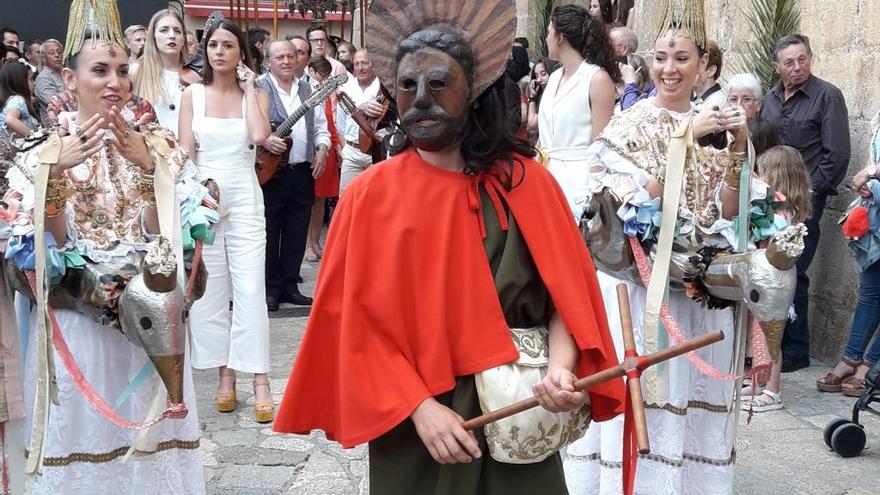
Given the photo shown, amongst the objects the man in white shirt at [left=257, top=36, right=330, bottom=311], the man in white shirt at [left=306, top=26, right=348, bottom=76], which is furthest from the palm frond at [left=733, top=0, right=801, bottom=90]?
the man in white shirt at [left=306, top=26, right=348, bottom=76]

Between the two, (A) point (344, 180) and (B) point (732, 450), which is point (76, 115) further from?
(A) point (344, 180)

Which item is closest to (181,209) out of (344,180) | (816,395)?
(816,395)

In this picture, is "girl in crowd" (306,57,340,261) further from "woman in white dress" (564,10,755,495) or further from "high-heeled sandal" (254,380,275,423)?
"woman in white dress" (564,10,755,495)

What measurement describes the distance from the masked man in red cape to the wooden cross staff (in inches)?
3.9

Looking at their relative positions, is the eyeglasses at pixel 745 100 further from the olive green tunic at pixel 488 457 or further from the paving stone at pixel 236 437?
the olive green tunic at pixel 488 457

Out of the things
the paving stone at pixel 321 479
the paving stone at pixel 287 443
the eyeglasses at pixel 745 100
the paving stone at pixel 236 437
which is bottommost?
the paving stone at pixel 236 437

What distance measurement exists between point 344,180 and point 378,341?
24.8ft

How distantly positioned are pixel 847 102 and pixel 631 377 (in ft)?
19.1

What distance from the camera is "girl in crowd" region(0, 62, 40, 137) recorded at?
9.16m

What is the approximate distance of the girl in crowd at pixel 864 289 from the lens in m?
6.41

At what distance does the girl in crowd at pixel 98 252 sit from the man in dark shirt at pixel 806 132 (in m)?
4.39

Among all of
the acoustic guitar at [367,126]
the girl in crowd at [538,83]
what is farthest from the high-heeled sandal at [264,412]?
the girl in crowd at [538,83]

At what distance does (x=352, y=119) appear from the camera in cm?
991

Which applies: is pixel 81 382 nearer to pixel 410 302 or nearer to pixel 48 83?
pixel 410 302
